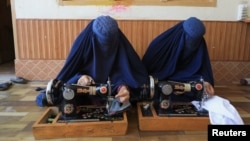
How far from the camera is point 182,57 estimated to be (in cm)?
177

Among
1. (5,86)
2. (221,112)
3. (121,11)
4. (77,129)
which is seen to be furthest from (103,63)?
(5,86)

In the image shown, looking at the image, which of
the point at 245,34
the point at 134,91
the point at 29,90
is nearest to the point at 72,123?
the point at 134,91

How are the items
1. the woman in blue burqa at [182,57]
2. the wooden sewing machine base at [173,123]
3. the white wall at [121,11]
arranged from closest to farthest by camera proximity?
1. the wooden sewing machine base at [173,123]
2. the woman in blue burqa at [182,57]
3. the white wall at [121,11]

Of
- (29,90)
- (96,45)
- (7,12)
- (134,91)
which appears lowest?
(29,90)

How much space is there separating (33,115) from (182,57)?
1.17 metres

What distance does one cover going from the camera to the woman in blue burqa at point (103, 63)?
1.50 meters

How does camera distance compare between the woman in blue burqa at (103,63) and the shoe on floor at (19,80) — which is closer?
the woman in blue burqa at (103,63)

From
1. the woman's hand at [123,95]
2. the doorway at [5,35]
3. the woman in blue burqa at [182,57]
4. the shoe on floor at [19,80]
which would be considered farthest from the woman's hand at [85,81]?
the doorway at [5,35]

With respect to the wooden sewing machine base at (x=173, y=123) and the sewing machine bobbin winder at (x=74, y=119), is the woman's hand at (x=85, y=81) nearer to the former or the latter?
the sewing machine bobbin winder at (x=74, y=119)

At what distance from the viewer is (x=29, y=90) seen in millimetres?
2180

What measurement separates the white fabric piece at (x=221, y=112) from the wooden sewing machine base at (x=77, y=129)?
0.54 meters

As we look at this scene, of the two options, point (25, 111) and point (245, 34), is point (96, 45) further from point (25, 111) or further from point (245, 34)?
point (245, 34)

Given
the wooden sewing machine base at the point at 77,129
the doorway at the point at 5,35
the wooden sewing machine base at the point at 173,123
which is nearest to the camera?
the wooden sewing machine base at the point at 77,129

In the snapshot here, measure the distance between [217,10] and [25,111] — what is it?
2034 millimetres
